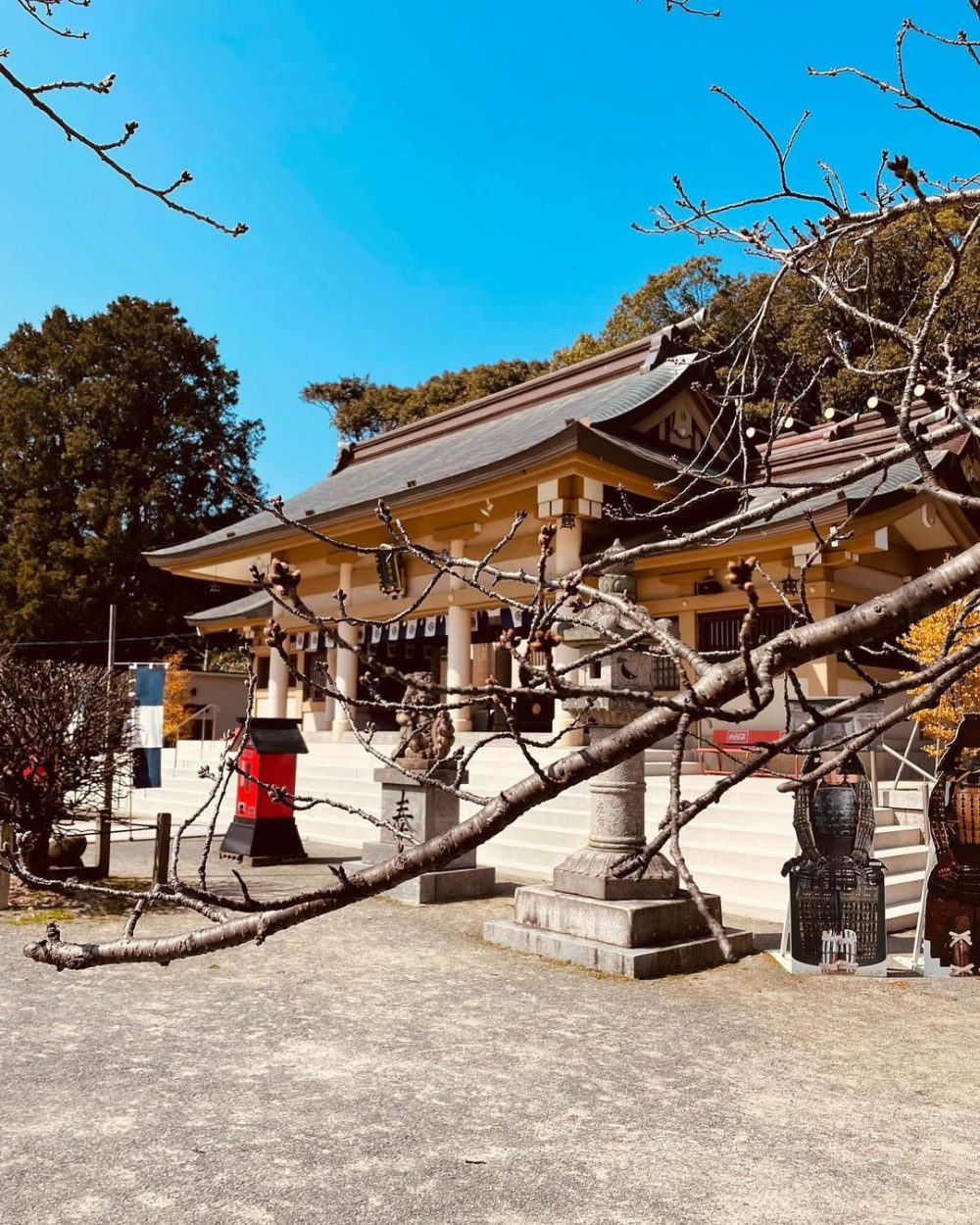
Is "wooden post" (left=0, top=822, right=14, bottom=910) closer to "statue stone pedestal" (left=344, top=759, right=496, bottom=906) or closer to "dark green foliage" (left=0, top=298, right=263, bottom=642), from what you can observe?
"statue stone pedestal" (left=344, top=759, right=496, bottom=906)

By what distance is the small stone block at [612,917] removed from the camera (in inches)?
227

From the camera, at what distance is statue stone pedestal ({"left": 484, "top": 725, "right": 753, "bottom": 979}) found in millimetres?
5727

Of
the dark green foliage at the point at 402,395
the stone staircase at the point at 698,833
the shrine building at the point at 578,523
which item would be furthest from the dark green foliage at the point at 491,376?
the stone staircase at the point at 698,833

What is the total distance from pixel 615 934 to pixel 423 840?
93.4 inches

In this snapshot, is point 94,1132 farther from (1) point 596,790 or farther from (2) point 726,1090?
(1) point 596,790

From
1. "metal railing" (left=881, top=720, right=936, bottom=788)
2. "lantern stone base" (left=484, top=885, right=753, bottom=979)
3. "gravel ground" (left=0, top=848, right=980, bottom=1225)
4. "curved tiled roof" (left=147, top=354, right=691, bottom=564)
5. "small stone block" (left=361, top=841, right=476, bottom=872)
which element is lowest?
"gravel ground" (left=0, top=848, right=980, bottom=1225)

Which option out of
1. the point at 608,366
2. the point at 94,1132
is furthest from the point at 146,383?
the point at 94,1132

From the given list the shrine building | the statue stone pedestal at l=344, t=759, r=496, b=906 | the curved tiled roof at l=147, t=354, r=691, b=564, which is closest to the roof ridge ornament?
the shrine building

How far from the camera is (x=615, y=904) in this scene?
19.6 ft

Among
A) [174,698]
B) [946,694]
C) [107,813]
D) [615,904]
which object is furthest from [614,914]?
[174,698]

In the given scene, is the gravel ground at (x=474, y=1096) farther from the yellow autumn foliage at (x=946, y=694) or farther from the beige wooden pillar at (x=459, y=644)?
the beige wooden pillar at (x=459, y=644)

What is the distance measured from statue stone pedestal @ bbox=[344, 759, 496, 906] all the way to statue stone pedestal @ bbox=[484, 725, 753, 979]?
1.27m

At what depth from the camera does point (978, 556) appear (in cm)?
136

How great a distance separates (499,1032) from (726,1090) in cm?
116
